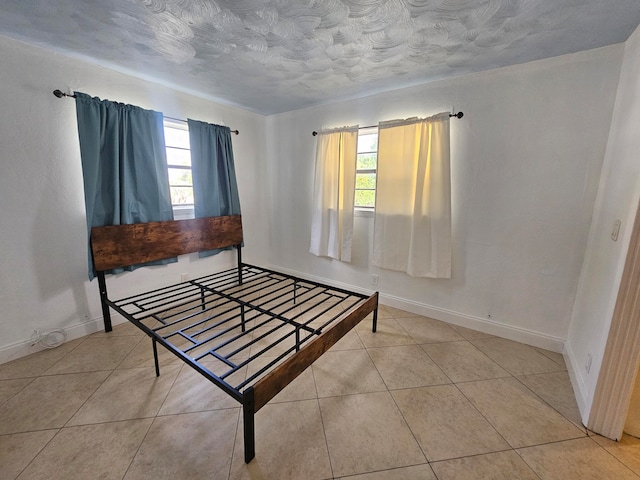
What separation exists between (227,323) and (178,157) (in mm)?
1847

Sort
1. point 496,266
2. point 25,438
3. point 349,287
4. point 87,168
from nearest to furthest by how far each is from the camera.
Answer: point 25,438 < point 87,168 < point 496,266 < point 349,287

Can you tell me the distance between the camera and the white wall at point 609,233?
1344mm

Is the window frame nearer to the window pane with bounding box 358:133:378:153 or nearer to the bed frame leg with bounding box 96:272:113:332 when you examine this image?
the bed frame leg with bounding box 96:272:113:332

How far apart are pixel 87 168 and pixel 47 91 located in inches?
22.7

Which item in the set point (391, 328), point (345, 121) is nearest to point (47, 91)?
point (345, 121)

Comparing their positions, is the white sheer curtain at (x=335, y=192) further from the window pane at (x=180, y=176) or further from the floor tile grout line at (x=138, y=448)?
the floor tile grout line at (x=138, y=448)

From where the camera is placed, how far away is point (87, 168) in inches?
82.0

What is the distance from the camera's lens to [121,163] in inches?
89.1

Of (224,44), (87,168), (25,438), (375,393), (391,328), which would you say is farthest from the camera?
(391,328)

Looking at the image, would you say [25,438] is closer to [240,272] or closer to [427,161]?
A: [240,272]

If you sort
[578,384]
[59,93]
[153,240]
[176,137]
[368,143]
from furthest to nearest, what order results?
1. [368,143]
2. [176,137]
3. [153,240]
4. [59,93]
5. [578,384]

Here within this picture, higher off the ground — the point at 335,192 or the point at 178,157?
the point at 178,157

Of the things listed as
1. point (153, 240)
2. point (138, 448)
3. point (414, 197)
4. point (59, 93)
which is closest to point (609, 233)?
point (414, 197)

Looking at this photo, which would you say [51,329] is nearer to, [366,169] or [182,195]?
[182,195]
